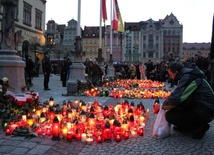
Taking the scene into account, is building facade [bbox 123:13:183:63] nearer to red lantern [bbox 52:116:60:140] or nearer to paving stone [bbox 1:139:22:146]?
red lantern [bbox 52:116:60:140]

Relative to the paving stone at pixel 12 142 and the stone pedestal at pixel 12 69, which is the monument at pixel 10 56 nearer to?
the stone pedestal at pixel 12 69

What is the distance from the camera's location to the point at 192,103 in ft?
18.0

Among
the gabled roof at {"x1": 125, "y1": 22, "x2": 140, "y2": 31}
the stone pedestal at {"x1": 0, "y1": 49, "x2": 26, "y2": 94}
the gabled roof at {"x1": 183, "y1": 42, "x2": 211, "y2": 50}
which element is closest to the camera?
the stone pedestal at {"x1": 0, "y1": 49, "x2": 26, "y2": 94}

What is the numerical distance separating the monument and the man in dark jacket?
4531 mm

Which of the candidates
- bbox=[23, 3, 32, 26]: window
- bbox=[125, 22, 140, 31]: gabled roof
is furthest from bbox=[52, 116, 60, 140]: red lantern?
bbox=[125, 22, 140, 31]: gabled roof

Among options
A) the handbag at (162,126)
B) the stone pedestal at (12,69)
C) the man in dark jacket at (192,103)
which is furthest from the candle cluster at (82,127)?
the stone pedestal at (12,69)

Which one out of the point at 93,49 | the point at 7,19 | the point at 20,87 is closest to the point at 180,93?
the point at 20,87

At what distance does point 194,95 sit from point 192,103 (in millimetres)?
153

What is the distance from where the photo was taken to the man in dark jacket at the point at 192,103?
17.7 ft

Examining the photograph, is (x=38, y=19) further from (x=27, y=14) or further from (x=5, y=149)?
(x=5, y=149)

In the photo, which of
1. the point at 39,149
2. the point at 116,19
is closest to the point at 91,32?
the point at 116,19

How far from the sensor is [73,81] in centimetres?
1364

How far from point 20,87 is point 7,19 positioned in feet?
6.75

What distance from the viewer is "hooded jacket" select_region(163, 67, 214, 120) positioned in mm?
5379
